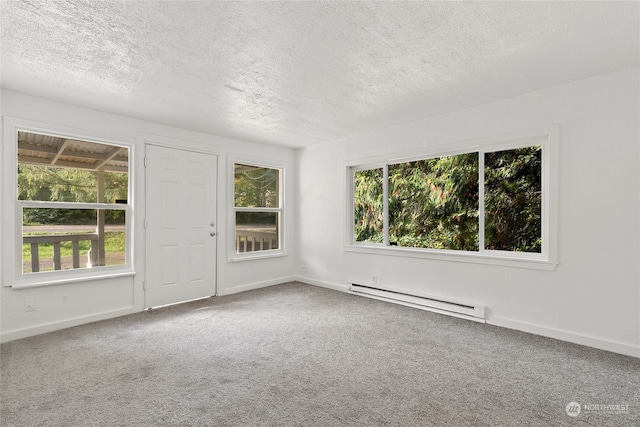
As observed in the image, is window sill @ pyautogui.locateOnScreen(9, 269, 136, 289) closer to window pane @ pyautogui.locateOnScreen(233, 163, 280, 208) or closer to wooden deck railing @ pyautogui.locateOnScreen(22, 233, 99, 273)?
wooden deck railing @ pyautogui.locateOnScreen(22, 233, 99, 273)

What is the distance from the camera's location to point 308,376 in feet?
7.82

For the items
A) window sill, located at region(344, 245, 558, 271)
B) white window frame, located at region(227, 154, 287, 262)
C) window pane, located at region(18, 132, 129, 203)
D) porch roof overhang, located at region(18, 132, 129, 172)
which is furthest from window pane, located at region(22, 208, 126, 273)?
window sill, located at region(344, 245, 558, 271)

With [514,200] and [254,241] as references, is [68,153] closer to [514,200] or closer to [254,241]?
[254,241]

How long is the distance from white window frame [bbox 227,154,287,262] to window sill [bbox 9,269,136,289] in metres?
1.44

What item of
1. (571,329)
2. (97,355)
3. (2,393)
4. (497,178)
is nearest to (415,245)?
(497,178)

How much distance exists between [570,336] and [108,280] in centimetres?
482

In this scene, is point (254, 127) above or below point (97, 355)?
above

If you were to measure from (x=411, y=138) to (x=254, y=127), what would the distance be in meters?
2.08

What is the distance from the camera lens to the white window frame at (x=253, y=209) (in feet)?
16.2

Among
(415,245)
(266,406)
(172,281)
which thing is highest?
(415,245)

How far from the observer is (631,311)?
2717 mm

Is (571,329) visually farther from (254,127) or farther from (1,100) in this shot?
(1,100)

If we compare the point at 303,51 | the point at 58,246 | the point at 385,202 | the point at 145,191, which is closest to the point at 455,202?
the point at 385,202

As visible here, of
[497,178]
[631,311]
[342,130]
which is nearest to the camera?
[631,311]
